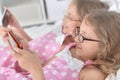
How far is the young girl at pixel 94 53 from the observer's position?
49.2 inches

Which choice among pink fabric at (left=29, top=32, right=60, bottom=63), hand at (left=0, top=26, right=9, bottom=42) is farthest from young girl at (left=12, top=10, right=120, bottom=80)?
pink fabric at (left=29, top=32, right=60, bottom=63)

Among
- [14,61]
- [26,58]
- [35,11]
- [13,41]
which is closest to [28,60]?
[26,58]

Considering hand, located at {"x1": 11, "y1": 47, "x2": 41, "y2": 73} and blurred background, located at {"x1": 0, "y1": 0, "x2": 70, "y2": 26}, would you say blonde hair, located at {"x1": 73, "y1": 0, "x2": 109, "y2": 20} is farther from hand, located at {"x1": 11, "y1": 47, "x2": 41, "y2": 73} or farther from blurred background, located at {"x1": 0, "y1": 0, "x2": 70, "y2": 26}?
blurred background, located at {"x1": 0, "y1": 0, "x2": 70, "y2": 26}

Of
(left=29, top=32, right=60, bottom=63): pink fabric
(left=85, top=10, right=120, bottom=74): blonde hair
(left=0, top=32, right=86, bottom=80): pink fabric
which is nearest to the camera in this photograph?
(left=85, top=10, right=120, bottom=74): blonde hair

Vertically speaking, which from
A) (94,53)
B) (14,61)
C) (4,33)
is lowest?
(14,61)

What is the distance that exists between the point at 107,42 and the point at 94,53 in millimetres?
87

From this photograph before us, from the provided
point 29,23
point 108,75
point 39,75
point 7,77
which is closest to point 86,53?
point 108,75

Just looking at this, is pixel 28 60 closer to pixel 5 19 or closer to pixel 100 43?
pixel 100 43

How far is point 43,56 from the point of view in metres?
1.71

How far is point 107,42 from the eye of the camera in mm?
1292

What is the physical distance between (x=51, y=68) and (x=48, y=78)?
69mm

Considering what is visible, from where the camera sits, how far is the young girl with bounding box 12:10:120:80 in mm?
1250

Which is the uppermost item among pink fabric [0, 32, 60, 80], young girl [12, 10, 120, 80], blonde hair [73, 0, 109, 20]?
blonde hair [73, 0, 109, 20]

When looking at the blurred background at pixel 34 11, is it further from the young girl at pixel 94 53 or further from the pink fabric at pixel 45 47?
the young girl at pixel 94 53
